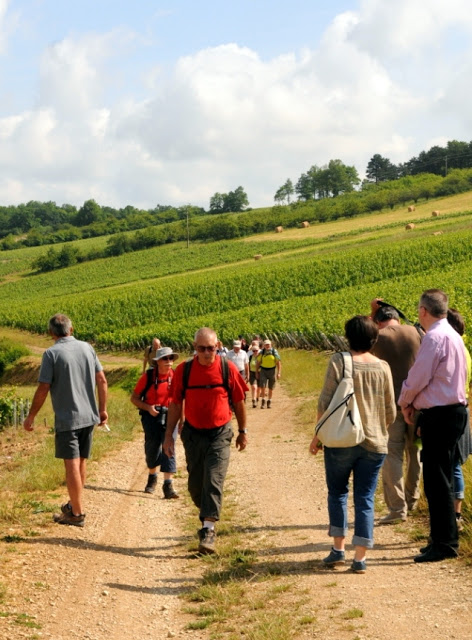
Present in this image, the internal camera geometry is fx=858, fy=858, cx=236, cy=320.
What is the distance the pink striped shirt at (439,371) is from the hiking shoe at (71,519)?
12.3ft

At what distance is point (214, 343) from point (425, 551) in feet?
8.28

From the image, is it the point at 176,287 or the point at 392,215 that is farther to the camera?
the point at 392,215

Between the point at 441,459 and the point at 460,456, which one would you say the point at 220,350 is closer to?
the point at 460,456

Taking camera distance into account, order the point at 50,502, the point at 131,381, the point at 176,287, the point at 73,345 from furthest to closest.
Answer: the point at 176,287
the point at 131,381
the point at 50,502
the point at 73,345

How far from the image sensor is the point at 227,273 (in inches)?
2525

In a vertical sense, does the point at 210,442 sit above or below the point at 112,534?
above

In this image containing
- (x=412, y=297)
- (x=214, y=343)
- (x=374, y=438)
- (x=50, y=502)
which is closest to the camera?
(x=374, y=438)

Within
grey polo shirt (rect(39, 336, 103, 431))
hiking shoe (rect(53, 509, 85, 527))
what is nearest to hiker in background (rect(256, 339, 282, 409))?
hiking shoe (rect(53, 509, 85, 527))

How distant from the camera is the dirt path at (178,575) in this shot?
575 centimetres

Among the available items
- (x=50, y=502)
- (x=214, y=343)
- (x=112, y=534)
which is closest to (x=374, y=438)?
(x=214, y=343)

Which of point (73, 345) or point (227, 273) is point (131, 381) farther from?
point (227, 273)

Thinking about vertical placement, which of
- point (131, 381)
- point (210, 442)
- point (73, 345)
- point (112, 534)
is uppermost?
point (73, 345)

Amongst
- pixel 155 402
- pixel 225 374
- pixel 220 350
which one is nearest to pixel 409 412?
pixel 225 374

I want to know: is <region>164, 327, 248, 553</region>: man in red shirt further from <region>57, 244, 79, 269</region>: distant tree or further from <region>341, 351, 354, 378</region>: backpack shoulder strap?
<region>57, 244, 79, 269</region>: distant tree
